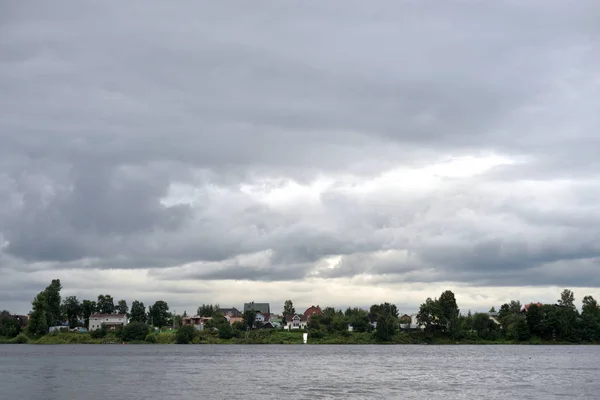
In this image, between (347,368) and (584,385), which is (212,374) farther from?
(584,385)

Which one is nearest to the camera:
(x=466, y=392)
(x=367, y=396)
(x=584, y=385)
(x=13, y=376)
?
(x=367, y=396)

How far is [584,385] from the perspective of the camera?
73250 millimetres

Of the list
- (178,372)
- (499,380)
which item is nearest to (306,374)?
(178,372)

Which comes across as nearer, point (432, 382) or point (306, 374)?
point (432, 382)

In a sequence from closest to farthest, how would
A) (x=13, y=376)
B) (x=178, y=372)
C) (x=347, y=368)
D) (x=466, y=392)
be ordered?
1. (x=466, y=392)
2. (x=13, y=376)
3. (x=178, y=372)
4. (x=347, y=368)

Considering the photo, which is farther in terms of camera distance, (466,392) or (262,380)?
(262,380)

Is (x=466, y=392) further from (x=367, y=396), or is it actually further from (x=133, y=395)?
(x=133, y=395)

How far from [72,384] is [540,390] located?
1961 inches

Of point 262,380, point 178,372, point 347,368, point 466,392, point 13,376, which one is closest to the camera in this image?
point 466,392

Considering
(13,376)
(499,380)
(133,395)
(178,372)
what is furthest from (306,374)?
(13,376)

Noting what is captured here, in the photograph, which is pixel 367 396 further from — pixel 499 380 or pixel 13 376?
pixel 13 376

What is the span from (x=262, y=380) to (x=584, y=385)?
35.7 metres

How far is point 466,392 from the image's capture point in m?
66.1

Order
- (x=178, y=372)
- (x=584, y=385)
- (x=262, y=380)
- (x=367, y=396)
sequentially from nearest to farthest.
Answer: (x=367, y=396)
(x=584, y=385)
(x=262, y=380)
(x=178, y=372)
